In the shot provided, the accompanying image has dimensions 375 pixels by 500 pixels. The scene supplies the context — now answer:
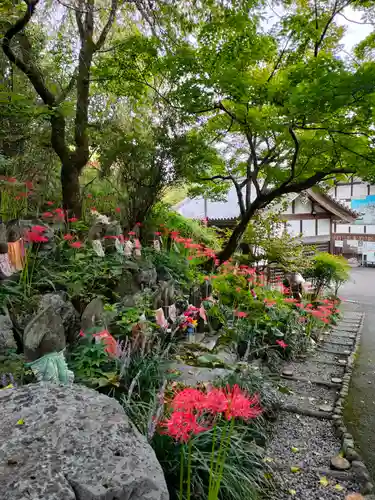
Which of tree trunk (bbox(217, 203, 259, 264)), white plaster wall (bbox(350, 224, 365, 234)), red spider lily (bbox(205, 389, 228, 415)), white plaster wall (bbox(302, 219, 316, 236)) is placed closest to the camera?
red spider lily (bbox(205, 389, 228, 415))

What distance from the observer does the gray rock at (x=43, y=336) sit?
7.94ft

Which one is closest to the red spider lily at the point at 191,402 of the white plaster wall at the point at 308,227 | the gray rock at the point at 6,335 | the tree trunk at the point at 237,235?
the gray rock at the point at 6,335

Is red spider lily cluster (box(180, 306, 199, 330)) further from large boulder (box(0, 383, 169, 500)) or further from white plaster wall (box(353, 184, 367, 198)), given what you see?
white plaster wall (box(353, 184, 367, 198))

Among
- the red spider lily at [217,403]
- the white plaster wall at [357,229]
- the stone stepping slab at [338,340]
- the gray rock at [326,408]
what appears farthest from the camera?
the white plaster wall at [357,229]

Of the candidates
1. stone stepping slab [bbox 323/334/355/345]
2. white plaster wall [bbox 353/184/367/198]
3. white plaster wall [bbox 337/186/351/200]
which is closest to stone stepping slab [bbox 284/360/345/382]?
stone stepping slab [bbox 323/334/355/345]

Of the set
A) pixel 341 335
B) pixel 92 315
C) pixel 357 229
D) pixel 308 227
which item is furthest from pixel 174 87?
pixel 357 229

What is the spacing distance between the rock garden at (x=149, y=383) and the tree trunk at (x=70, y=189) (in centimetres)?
30

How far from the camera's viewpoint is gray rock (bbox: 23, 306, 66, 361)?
242 centimetres

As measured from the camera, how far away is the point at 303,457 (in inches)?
129

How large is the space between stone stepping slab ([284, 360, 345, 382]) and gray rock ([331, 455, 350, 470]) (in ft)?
6.97

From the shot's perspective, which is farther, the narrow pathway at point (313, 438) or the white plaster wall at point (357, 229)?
the white plaster wall at point (357, 229)

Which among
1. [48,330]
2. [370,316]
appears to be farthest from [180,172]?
[370,316]

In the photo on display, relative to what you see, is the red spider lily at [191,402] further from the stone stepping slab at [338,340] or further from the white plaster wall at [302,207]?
the white plaster wall at [302,207]

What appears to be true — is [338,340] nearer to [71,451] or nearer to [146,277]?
[146,277]
